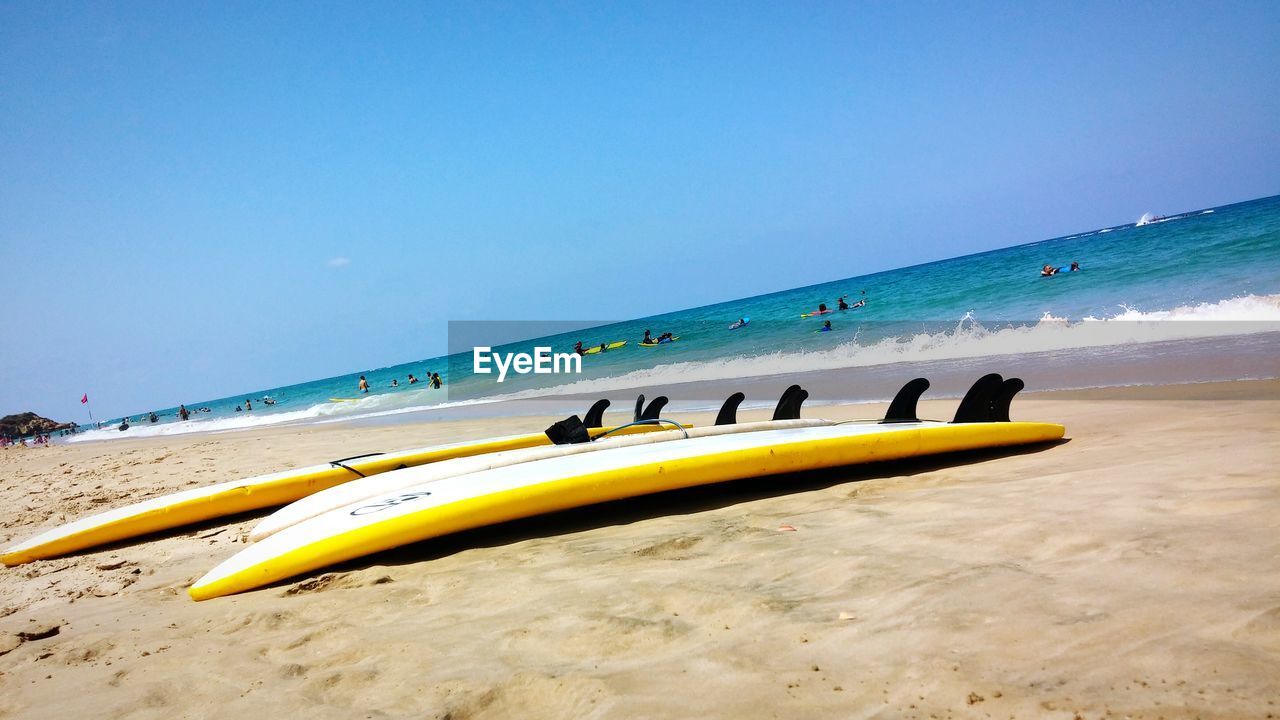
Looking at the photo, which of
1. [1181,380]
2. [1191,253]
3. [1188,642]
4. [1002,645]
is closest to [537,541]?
[1002,645]

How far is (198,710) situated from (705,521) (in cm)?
223

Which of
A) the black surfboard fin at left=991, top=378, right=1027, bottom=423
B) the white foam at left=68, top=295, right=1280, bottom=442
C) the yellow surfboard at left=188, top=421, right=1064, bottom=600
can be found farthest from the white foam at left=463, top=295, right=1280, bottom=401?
the yellow surfboard at left=188, top=421, right=1064, bottom=600

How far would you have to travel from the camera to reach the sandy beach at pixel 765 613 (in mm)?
1719

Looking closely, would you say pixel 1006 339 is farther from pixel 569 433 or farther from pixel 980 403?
pixel 569 433

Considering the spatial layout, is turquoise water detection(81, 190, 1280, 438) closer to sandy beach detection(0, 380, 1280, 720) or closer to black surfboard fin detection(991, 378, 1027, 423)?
black surfboard fin detection(991, 378, 1027, 423)

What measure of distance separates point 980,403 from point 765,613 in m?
3.42

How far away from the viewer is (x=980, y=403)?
5.05 m

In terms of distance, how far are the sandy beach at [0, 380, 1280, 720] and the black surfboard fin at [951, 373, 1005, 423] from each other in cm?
72

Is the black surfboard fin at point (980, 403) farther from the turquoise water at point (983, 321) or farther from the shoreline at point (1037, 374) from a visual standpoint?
the turquoise water at point (983, 321)

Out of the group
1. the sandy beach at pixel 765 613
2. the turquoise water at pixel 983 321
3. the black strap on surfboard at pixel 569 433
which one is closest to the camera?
the sandy beach at pixel 765 613

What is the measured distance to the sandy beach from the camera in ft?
5.64

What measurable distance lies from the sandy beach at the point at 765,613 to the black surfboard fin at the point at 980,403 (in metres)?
0.72

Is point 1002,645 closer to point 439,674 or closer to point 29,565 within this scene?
point 439,674

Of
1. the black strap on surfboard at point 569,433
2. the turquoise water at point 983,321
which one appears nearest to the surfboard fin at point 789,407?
the black strap on surfboard at point 569,433
